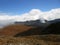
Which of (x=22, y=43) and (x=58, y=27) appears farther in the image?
(x=58, y=27)

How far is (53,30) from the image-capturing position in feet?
117

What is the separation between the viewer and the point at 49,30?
36.4 m

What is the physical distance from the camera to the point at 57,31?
3450 centimetres

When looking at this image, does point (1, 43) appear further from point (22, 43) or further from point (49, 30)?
point (49, 30)

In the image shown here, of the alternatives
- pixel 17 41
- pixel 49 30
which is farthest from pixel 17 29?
pixel 17 41

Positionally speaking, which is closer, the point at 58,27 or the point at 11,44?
the point at 11,44

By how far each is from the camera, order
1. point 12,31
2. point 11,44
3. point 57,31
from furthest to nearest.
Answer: point 12,31, point 57,31, point 11,44

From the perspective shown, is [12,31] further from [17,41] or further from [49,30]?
[17,41]

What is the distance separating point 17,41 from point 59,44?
4635mm

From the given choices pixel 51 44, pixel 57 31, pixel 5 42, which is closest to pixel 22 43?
pixel 5 42

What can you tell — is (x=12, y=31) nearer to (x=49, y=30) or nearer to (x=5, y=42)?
(x=49, y=30)

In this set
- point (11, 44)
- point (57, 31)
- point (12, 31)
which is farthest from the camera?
point (12, 31)

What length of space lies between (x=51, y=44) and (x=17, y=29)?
27827mm

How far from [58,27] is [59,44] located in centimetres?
1926
